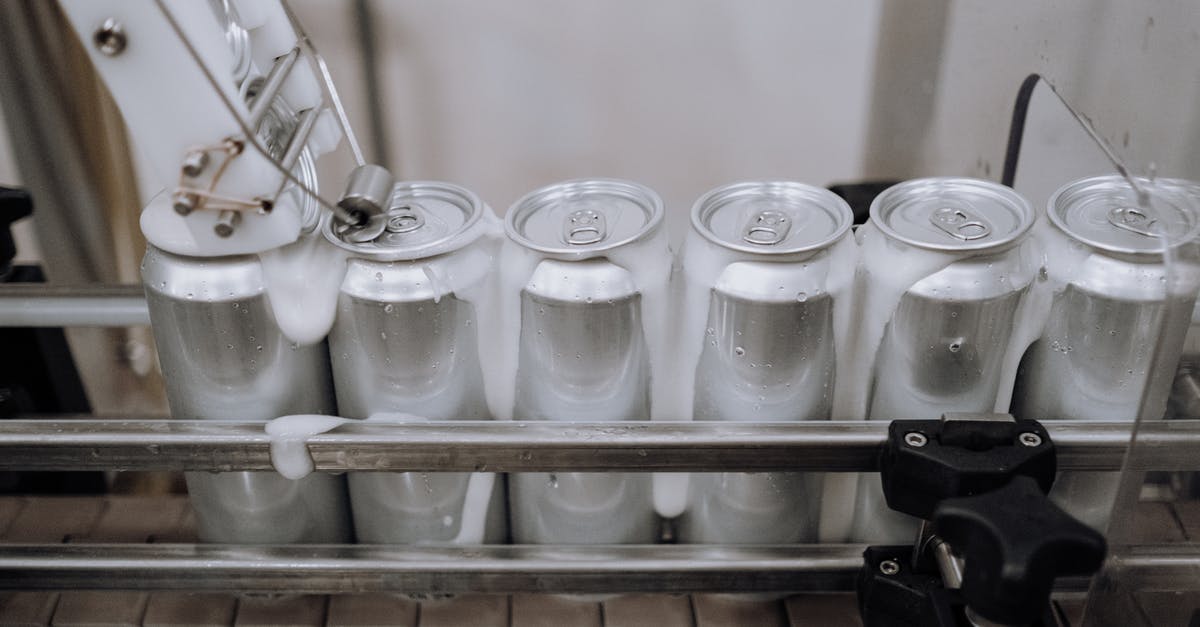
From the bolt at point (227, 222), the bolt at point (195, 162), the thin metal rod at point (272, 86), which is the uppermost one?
the thin metal rod at point (272, 86)

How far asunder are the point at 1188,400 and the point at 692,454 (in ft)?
1.16

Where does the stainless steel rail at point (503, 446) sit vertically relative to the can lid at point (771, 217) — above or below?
below

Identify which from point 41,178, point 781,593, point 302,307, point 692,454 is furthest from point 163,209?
point 41,178

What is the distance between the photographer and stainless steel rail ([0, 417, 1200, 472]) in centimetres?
71

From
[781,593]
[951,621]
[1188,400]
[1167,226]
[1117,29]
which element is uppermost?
[1117,29]

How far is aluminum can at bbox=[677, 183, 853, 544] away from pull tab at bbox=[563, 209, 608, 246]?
74 mm

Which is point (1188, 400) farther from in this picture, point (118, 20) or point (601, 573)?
point (118, 20)

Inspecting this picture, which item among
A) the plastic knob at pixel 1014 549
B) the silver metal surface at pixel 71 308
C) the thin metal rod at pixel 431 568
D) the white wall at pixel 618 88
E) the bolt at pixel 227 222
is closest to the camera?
the plastic knob at pixel 1014 549

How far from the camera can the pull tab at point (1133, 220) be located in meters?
0.73

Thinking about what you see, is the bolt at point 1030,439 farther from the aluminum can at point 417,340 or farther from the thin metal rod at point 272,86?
the thin metal rod at point 272,86

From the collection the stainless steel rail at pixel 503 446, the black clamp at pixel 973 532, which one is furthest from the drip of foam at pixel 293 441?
the black clamp at pixel 973 532

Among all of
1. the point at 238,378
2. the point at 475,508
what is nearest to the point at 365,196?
the point at 238,378

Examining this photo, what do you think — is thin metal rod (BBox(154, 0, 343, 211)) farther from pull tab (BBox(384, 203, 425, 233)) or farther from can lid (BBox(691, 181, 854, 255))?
can lid (BBox(691, 181, 854, 255))

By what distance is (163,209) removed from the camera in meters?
0.73
